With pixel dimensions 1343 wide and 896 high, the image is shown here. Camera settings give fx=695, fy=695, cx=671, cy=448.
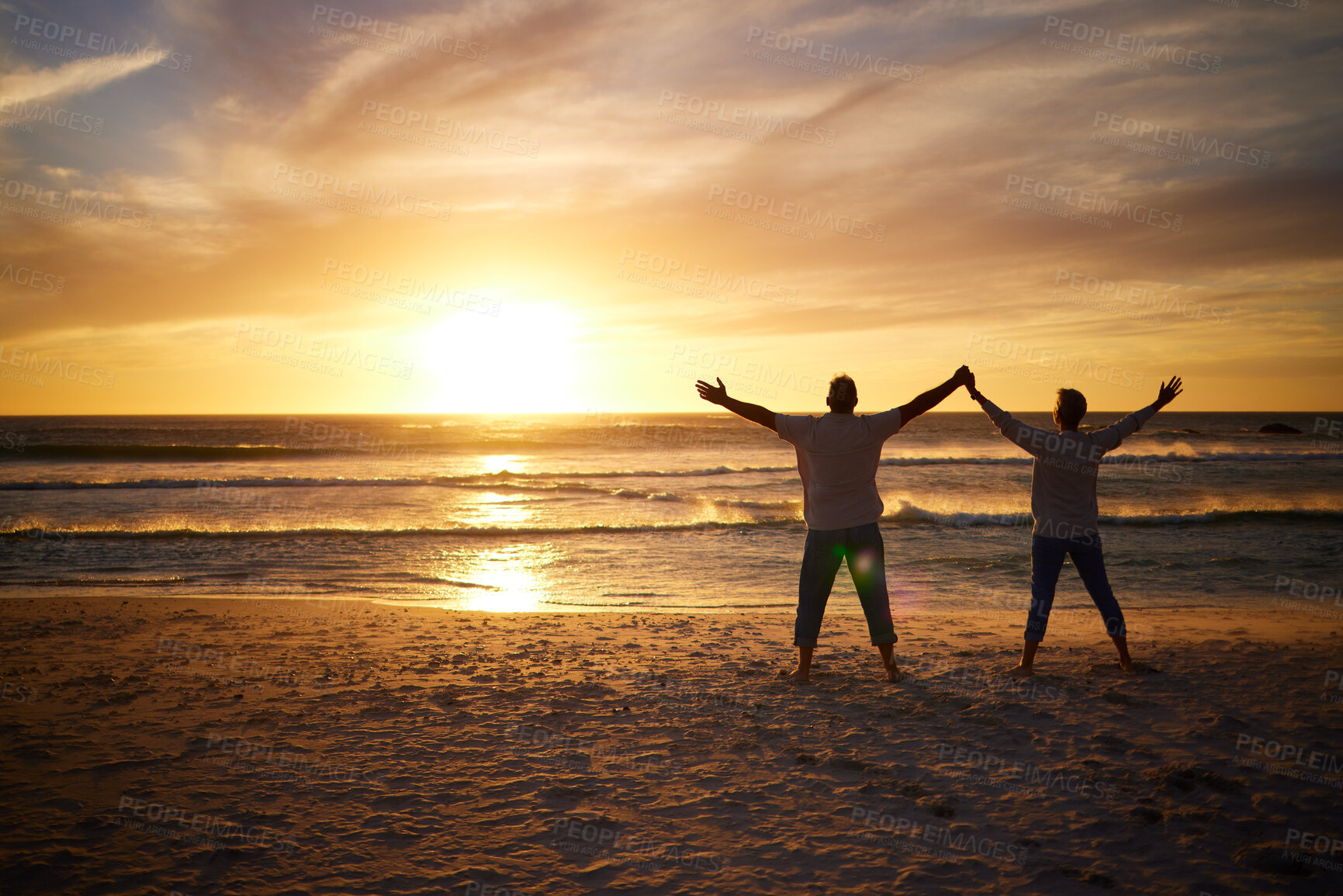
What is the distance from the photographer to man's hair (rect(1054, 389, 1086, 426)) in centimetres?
537

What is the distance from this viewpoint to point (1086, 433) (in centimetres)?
536

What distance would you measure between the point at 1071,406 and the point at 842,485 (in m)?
1.89

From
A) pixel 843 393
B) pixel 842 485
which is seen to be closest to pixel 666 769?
pixel 842 485

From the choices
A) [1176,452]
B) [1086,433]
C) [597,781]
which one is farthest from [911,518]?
[1176,452]

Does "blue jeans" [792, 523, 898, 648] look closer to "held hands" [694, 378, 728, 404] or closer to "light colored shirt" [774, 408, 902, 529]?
"light colored shirt" [774, 408, 902, 529]

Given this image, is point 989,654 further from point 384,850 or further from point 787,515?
point 787,515

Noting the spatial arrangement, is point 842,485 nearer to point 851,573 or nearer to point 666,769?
point 851,573

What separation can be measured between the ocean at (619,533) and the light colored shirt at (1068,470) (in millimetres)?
3808

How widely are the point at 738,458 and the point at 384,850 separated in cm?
4046

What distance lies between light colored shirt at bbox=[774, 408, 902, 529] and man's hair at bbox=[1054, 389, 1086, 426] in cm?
134

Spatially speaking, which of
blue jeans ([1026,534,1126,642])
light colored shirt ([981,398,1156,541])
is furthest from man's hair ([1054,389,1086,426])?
blue jeans ([1026,534,1126,642])

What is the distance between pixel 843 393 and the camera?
205 inches

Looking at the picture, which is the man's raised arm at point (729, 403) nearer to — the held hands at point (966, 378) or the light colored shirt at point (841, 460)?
the light colored shirt at point (841, 460)

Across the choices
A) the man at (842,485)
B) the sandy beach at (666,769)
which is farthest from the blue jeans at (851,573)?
the sandy beach at (666,769)
